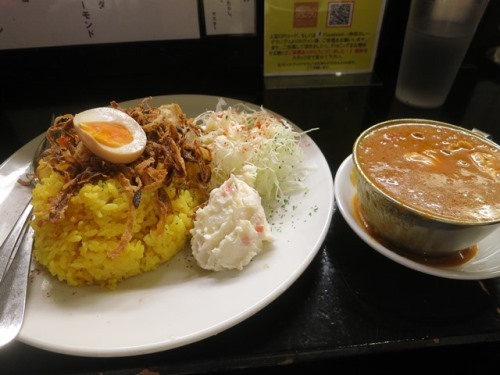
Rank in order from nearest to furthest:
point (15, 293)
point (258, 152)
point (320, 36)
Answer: point (15, 293), point (258, 152), point (320, 36)

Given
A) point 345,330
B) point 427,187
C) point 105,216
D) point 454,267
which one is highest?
point 427,187

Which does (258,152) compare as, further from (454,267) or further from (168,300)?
(454,267)

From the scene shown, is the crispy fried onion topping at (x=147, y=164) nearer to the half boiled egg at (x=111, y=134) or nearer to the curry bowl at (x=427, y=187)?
the half boiled egg at (x=111, y=134)

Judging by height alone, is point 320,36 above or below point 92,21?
below

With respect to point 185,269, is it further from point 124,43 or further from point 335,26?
point 335,26

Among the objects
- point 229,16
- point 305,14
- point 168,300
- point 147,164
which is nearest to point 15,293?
point 168,300

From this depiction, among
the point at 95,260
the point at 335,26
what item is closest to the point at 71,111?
the point at 95,260

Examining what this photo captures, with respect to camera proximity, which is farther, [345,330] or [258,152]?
[258,152]

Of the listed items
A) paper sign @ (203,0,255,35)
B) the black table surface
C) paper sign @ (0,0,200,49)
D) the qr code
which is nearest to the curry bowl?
the black table surface
